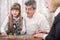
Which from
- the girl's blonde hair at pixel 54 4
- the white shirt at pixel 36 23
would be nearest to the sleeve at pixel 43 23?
the white shirt at pixel 36 23

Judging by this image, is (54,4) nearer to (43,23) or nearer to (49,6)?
(49,6)

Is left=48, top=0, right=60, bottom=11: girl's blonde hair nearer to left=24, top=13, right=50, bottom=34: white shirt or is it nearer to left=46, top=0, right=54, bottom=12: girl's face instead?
left=46, top=0, right=54, bottom=12: girl's face

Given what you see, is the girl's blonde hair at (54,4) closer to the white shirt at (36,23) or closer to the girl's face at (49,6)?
the girl's face at (49,6)

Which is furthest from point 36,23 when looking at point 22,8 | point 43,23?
point 22,8

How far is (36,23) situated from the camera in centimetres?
122

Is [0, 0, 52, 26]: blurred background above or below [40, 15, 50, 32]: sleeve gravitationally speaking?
above

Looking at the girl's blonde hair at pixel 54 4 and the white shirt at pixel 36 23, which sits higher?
the girl's blonde hair at pixel 54 4

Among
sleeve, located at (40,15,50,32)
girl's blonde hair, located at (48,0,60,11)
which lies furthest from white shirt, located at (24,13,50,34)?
girl's blonde hair, located at (48,0,60,11)

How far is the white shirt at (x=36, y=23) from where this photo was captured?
1.22 meters

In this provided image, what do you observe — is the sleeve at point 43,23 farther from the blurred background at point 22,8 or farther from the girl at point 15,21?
the girl at point 15,21

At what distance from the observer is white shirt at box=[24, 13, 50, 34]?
122 cm

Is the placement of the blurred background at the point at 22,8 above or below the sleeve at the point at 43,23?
above

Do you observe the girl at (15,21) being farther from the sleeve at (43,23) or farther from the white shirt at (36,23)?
the sleeve at (43,23)

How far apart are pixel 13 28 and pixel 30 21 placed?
0.49 feet
